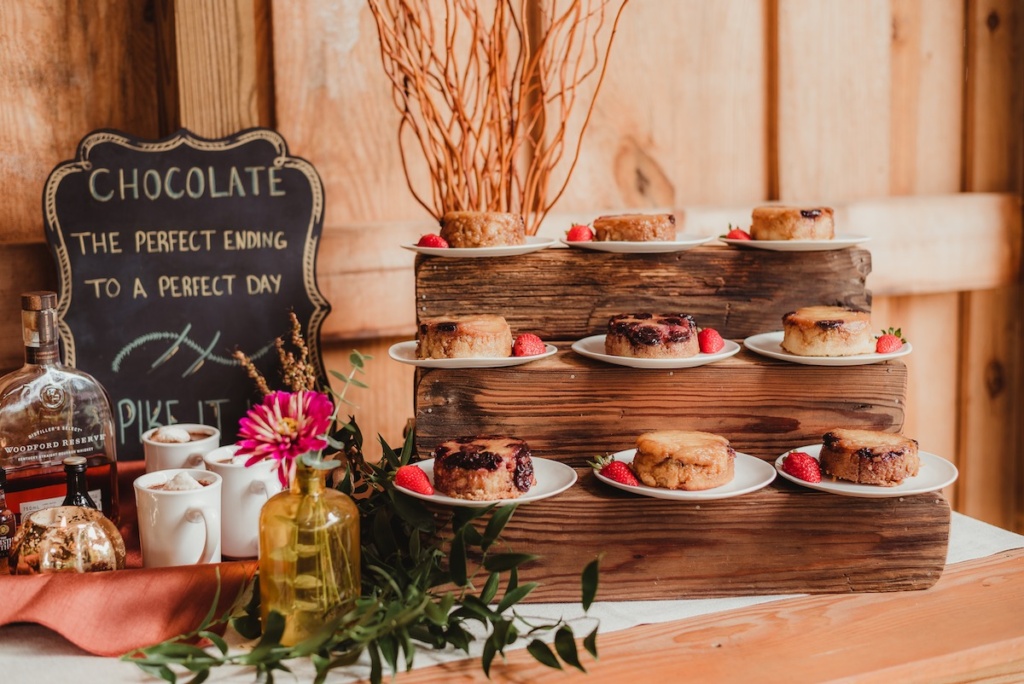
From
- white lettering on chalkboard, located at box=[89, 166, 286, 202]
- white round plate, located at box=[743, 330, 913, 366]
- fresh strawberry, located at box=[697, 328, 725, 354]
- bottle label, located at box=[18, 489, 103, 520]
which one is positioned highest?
white lettering on chalkboard, located at box=[89, 166, 286, 202]

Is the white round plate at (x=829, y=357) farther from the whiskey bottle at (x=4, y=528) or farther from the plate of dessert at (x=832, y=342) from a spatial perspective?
the whiskey bottle at (x=4, y=528)

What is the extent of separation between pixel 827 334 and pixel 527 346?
424 millimetres

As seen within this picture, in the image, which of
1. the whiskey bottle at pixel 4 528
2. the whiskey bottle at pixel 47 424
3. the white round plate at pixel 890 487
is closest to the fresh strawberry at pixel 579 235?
the white round plate at pixel 890 487

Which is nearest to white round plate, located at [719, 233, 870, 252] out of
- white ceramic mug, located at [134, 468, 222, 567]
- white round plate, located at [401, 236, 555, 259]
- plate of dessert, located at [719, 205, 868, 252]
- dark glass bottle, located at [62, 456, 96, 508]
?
plate of dessert, located at [719, 205, 868, 252]

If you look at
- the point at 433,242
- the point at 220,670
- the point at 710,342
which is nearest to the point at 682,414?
the point at 710,342

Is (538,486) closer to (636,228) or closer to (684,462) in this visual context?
(684,462)

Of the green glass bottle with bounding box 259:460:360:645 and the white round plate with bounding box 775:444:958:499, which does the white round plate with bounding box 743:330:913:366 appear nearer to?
the white round plate with bounding box 775:444:958:499

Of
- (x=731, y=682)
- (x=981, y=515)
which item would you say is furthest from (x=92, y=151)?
(x=981, y=515)

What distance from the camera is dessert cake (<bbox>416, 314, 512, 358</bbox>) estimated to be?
1.31 m

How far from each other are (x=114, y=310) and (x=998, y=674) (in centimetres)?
145

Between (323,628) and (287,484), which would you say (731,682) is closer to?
(323,628)

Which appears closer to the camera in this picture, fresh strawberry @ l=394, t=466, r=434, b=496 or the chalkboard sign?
fresh strawberry @ l=394, t=466, r=434, b=496

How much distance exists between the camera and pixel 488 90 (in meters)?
1.58

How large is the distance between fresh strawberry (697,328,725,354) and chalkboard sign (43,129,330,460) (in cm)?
71
